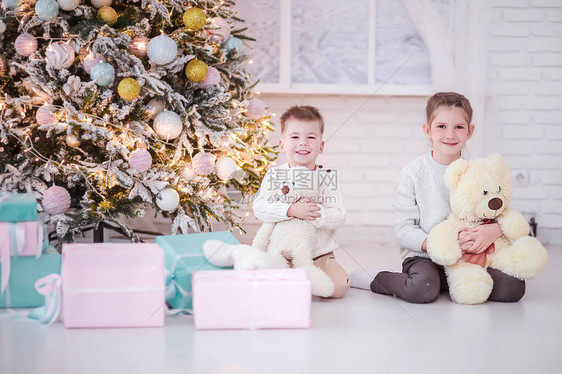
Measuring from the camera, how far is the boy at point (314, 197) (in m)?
2.22

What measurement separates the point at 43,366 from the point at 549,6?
291 cm

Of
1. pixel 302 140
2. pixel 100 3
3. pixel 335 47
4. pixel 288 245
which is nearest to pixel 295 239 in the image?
pixel 288 245

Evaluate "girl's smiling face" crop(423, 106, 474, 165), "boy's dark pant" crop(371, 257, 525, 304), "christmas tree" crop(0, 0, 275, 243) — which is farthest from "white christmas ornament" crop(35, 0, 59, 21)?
"boy's dark pant" crop(371, 257, 525, 304)

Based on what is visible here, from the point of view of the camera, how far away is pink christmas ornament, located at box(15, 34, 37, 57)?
244 centimetres

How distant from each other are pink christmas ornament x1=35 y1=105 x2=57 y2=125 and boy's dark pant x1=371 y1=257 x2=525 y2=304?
134 cm

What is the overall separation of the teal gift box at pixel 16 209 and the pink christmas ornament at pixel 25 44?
690 millimetres

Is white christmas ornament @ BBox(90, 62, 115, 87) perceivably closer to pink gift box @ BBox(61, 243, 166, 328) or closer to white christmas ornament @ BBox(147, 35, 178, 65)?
white christmas ornament @ BBox(147, 35, 178, 65)

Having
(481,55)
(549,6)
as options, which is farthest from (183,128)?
(549,6)

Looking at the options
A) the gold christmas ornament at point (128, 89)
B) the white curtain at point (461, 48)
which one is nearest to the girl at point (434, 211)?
the white curtain at point (461, 48)

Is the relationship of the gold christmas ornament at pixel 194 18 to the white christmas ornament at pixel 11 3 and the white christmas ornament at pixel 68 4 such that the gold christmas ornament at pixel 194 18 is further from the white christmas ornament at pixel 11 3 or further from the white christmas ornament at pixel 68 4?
the white christmas ornament at pixel 11 3

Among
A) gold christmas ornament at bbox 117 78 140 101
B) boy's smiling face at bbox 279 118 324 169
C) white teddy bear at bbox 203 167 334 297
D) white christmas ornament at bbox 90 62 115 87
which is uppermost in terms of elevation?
white christmas ornament at bbox 90 62 115 87

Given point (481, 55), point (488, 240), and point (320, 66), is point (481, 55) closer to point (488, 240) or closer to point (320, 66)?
point (320, 66)

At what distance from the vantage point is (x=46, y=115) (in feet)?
7.92

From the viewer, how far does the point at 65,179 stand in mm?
2547
